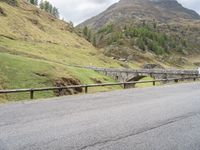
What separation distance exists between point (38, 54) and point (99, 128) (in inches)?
3473

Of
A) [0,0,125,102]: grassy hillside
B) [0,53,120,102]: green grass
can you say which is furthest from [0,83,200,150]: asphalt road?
[0,53,120,102]: green grass

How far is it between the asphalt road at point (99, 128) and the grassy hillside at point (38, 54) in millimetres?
12356

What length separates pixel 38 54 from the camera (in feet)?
323

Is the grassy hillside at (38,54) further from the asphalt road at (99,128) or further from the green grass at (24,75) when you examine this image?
the asphalt road at (99,128)

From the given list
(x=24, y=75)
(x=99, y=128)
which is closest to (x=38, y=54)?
(x=24, y=75)

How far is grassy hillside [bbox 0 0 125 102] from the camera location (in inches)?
1401

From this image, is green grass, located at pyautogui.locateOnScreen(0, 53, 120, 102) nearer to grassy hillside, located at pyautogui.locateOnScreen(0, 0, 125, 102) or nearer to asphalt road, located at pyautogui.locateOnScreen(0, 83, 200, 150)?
grassy hillside, located at pyautogui.locateOnScreen(0, 0, 125, 102)

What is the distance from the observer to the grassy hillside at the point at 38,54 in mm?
35594

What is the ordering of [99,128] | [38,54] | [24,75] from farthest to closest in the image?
[38,54] < [24,75] < [99,128]

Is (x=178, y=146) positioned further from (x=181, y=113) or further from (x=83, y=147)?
(x=181, y=113)

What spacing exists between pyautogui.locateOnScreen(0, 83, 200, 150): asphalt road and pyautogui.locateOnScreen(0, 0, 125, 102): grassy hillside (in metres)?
12.4

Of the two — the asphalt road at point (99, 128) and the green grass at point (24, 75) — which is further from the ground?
the green grass at point (24, 75)

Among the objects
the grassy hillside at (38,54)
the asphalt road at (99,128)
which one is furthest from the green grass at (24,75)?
the asphalt road at (99,128)

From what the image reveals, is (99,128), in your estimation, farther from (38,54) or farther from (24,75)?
(38,54)
